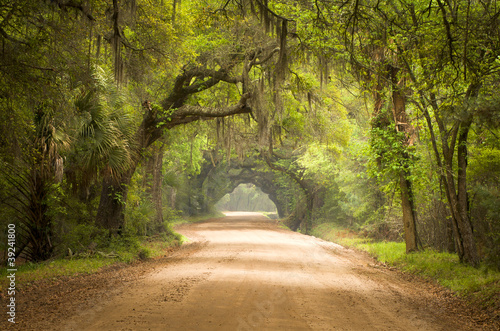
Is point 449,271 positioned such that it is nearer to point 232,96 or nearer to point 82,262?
point 82,262

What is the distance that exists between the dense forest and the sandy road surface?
9.82 ft

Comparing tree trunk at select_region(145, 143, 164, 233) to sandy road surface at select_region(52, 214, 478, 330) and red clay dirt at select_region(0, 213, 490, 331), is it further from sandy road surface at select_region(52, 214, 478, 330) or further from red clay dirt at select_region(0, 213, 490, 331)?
sandy road surface at select_region(52, 214, 478, 330)

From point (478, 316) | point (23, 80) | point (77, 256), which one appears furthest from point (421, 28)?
point (77, 256)

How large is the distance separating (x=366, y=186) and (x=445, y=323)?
45.4 feet

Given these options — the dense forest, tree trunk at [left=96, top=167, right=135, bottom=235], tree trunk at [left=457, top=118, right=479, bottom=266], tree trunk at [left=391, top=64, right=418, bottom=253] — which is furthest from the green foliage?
tree trunk at [left=457, top=118, right=479, bottom=266]

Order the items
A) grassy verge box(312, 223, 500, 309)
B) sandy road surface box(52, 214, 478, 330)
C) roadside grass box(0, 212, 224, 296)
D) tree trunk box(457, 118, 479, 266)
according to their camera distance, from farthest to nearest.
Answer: tree trunk box(457, 118, 479, 266) → roadside grass box(0, 212, 224, 296) → grassy verge box(312, 223, 500, 309) → sandy road surface box(52, 214, 478, 330)

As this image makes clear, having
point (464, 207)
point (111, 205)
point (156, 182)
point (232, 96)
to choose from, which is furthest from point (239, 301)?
point (156, 182)

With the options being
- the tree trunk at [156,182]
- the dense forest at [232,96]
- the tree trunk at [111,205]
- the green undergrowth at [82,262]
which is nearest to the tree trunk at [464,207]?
the dense forest at [232,96]

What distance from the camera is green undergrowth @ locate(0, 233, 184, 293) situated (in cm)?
737

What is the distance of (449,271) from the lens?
865 cm

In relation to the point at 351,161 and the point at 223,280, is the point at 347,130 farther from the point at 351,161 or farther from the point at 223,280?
the point at 223,280

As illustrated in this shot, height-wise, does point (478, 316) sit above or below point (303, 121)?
below

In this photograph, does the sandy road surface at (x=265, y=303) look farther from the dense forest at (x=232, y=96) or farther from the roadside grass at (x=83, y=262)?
the dense forest at (x=232, y=96)

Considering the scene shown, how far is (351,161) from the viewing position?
62.6ft
